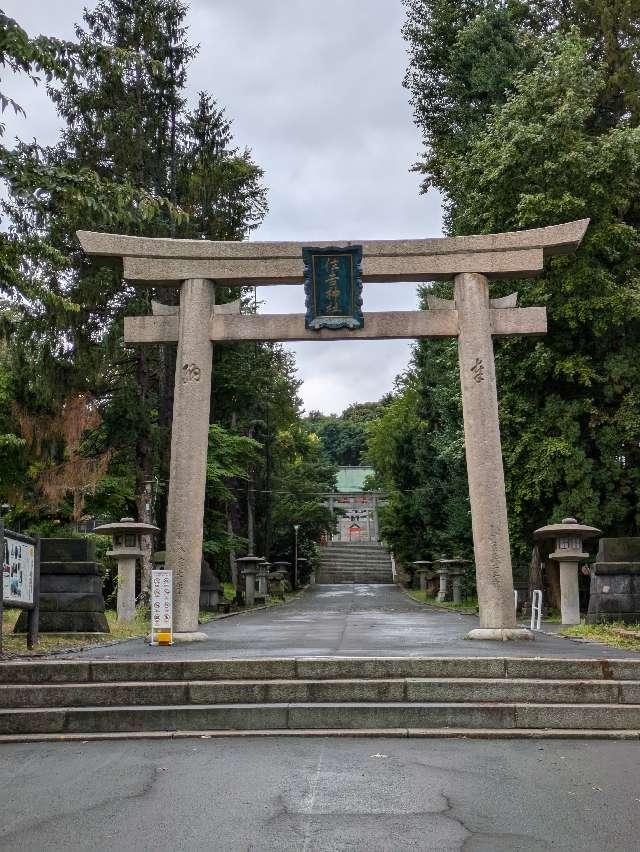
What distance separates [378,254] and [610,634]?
6.52 metres

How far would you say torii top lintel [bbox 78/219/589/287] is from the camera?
12219 mm

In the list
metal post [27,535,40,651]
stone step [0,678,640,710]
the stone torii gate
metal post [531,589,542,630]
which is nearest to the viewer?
stone step [0,678,640,710]

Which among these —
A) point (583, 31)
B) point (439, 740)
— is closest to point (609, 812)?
point (439, 740)

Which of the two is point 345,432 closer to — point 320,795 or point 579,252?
point 579,252

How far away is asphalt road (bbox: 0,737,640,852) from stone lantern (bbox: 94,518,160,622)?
11356 millimetres

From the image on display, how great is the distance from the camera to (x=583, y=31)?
25234mm

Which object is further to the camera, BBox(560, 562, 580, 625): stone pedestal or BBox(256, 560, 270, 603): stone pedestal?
BBox(256, 560, 270, 603): stone pedestal

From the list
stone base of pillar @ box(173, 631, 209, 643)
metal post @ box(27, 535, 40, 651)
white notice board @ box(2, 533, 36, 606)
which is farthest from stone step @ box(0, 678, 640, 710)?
stone base of pillar @ box(173, 631, 209, 643)

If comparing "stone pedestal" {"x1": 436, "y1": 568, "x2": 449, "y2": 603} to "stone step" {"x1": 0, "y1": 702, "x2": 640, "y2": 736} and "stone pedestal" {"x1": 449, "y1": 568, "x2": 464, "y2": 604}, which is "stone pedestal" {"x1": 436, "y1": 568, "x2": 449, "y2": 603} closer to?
"stone pedestal" {"x1": 449, "y1": 568, "x2": 464, "y2": 604}

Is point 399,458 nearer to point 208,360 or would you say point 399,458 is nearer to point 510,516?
point 510,516

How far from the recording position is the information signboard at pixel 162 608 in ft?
35.5

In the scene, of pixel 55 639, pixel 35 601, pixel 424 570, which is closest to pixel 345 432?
pixel 424 570

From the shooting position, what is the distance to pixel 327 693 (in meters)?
7.37

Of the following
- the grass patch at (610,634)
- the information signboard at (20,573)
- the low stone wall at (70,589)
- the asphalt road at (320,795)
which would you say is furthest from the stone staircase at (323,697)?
the low stone wall at (70,589)
